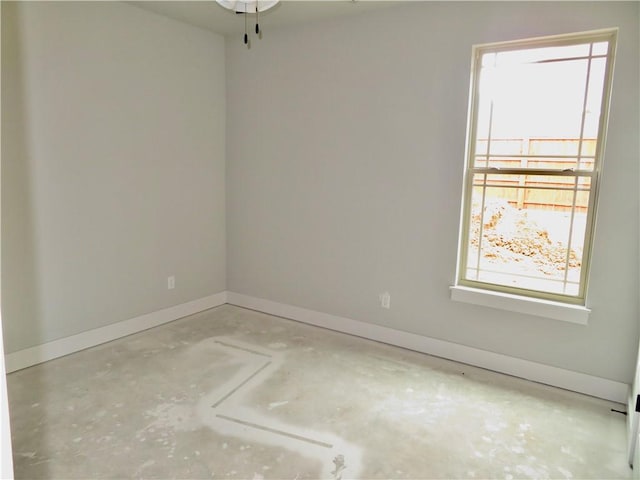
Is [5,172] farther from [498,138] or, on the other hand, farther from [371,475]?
[498,138]

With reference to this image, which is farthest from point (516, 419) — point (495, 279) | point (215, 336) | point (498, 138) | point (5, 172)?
point (5, 172)

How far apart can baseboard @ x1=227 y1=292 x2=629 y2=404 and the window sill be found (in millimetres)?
359

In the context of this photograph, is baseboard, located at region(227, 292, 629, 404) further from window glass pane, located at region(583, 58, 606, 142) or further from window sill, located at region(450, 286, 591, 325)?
window glass pane, located at region(583, 58, 606, 142)

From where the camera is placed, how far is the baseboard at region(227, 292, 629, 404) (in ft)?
9.05

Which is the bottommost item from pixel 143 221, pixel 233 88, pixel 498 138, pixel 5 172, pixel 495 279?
pixel 495 279

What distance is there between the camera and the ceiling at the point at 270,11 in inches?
125

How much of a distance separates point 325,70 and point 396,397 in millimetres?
2572

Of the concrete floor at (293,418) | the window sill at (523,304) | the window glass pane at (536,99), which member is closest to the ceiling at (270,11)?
the window glass pane at (536,99)

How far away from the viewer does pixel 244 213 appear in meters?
4.23

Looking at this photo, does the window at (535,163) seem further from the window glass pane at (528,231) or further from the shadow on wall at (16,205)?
the shadow on wall at (16,205)

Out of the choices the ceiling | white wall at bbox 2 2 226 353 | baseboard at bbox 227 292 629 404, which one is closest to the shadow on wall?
white wall at bbox 2 2 226 353

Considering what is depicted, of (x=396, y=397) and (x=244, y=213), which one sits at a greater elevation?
(x=244, y=213)

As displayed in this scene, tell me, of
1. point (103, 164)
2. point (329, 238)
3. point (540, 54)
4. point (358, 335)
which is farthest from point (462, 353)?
point (103, 164)

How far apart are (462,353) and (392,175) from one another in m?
1.44
